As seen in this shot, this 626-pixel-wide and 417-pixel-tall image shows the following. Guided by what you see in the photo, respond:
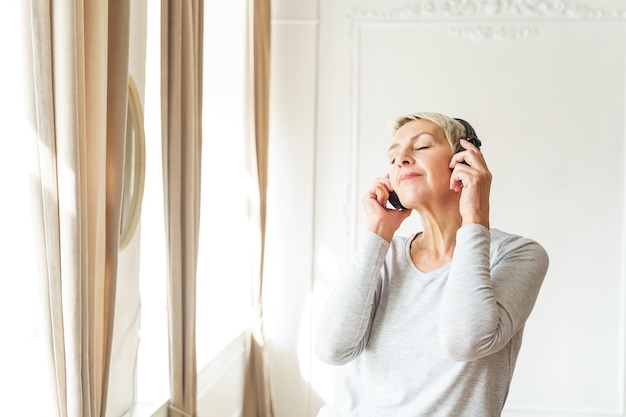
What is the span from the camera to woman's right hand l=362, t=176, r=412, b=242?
51.8 inches

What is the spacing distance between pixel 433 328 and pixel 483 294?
13cm

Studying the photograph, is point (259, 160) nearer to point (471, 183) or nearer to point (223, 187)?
→ point (223, 187)

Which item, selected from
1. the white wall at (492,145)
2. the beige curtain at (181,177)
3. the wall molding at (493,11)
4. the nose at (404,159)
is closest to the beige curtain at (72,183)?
the nose at (404,159)

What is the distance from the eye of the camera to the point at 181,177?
2178 millimetres

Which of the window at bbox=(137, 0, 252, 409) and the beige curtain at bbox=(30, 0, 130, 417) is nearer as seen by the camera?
the beige curtain at bbox=(30, 0, 130, 417)

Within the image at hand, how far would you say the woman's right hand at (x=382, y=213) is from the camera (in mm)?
1315

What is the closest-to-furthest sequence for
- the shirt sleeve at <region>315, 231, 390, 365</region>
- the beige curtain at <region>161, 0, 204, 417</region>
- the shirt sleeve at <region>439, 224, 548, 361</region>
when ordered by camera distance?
the shirt sleeve at <region>439, 224, 548, 361</region>, the shirt sleeve at <region>315, 231, 390, 365</region>, the beige curtain at <region>161, 0, 204, 417</region>

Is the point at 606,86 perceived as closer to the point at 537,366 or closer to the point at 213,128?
the point at 537,366

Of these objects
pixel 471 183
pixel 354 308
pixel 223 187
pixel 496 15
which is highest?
pixel 496 15

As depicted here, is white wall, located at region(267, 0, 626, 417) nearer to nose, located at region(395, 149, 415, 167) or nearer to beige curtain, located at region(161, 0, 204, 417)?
beige curtain, located at region(161, 0, 204, 417)

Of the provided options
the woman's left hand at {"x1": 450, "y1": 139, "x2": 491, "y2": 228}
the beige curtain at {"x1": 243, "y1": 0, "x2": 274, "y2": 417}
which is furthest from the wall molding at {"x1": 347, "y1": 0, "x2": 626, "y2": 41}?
the woman's left hand at {"x1": 450, "y1": 139, "x2": 491, "y2": 228}

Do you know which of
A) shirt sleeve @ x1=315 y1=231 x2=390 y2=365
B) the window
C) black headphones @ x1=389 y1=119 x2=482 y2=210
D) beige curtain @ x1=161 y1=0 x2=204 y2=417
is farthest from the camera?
the window

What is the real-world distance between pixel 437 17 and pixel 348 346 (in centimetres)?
316

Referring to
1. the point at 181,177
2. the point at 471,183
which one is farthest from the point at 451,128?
the point at 181,177
